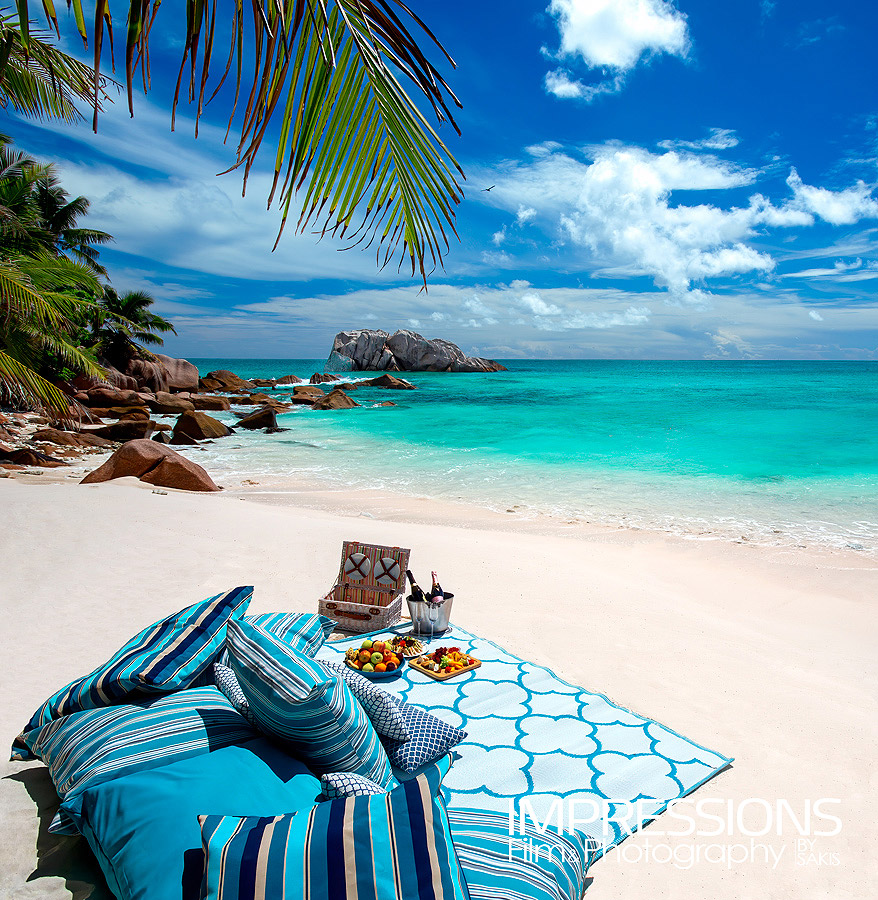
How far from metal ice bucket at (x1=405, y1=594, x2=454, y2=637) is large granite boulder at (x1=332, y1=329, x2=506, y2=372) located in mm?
67256

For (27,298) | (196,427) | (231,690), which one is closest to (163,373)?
(196,427)

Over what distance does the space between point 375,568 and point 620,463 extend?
41.8ft

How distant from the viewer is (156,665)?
98.1 inches

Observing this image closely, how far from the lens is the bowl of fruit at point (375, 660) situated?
12.6 feet

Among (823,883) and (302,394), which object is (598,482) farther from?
(302,394)

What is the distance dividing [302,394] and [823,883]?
115 ft

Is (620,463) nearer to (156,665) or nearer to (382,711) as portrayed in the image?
(382,711)

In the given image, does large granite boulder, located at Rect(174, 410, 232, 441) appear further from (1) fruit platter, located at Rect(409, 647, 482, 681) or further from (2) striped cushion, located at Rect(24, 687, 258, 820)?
(2) striped cushion, located at Rect(24, 687, 258, 820)

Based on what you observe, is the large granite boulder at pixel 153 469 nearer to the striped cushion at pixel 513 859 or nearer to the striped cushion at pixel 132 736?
the striped cushion at pixel 132 736

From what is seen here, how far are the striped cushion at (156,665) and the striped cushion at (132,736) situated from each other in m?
0.06

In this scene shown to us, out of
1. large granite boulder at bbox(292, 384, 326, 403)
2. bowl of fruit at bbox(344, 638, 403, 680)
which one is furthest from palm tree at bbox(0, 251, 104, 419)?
large granite boulder at bbox(292, 384, 326, 403)

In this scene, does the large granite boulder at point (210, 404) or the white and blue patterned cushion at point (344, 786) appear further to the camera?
the large granite boulder at point (210, 404)

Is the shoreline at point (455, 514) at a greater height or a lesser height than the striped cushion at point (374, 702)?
lesser

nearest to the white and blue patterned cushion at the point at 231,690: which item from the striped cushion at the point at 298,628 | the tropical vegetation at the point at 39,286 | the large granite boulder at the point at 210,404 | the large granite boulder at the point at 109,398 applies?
the striped cushion at the point at 298,628
